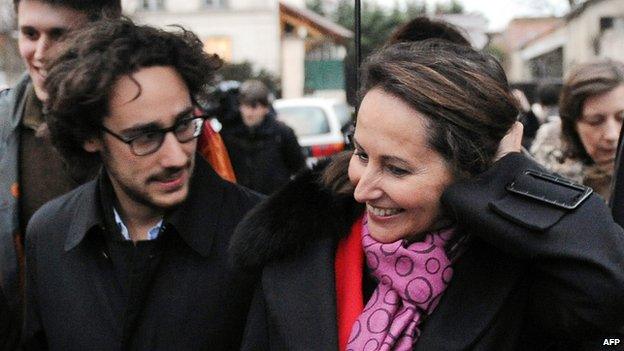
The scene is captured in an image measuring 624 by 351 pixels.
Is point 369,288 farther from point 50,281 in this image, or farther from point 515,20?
point 515,20

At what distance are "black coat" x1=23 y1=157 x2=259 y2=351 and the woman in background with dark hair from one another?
0.34 metres

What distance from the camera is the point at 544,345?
7.15ft

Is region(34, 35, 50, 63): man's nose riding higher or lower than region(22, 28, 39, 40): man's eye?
lower

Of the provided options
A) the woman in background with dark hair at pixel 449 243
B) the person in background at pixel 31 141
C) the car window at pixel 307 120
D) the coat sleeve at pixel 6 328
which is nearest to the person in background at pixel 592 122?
the woman in background with dark hair at pixel 449 243

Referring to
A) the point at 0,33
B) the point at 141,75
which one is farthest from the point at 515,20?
the point at 141,75

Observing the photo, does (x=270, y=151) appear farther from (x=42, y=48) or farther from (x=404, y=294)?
(x=404, y=294)

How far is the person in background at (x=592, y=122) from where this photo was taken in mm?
4059

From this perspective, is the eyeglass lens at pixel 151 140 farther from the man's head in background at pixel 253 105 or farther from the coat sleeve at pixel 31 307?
the man's head in background at pixel 253 105

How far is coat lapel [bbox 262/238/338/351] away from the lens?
2.23 metres

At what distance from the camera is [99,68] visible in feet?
8.99

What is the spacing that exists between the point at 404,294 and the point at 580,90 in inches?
92.5

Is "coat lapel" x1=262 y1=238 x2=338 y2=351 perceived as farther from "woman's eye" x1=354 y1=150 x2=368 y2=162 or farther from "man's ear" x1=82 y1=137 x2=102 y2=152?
"man's ear" x1=82 y1=137 x2=102 y2=152

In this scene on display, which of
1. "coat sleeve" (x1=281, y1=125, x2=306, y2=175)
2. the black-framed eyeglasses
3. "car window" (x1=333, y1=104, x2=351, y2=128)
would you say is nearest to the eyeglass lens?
the black-framed eyeglasses

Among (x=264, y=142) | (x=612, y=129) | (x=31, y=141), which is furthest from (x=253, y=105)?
(x=31, y=141)
